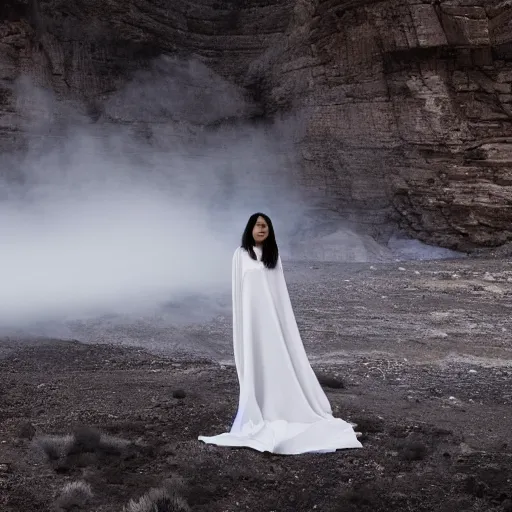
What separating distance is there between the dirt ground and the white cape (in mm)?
204

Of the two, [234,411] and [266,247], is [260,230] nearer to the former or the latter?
[266,247]

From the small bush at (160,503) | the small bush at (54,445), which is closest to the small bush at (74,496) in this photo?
the small bush at (160,503)

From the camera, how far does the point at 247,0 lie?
22.2 meters

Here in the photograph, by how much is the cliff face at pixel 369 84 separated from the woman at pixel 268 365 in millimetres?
13805

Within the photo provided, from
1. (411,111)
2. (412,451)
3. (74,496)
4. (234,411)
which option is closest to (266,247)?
(234,411)

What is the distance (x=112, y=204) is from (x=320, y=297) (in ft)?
31.4

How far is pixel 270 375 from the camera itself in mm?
4938

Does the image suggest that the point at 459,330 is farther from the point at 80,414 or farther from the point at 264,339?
Result: the point at 80,414

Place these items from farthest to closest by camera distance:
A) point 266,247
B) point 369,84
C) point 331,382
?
1. point 369,84
2. point 331,382
3. point 266,247

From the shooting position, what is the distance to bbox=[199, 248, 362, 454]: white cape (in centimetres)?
481

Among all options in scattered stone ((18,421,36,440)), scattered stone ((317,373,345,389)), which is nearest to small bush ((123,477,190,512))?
scattered stone ((18,421,36,440))

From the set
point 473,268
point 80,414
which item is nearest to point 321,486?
point 80,414

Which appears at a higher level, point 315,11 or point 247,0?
point 247,0

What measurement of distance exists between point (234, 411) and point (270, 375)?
858 mm
